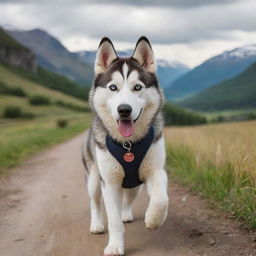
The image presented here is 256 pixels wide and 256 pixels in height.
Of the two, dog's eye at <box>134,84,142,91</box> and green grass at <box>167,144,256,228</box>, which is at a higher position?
dog's eye at <box>134,84,142,91</box>

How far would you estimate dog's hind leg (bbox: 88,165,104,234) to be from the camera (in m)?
6.11

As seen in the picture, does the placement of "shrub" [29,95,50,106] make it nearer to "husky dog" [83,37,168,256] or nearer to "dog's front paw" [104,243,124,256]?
"husky dog" [83,37,168,256]

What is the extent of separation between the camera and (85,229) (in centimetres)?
637

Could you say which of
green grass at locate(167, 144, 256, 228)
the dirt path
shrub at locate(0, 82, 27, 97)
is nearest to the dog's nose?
the dirt path

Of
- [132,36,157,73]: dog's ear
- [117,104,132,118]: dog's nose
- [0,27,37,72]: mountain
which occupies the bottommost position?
[117,104,132,118]: dog's nose

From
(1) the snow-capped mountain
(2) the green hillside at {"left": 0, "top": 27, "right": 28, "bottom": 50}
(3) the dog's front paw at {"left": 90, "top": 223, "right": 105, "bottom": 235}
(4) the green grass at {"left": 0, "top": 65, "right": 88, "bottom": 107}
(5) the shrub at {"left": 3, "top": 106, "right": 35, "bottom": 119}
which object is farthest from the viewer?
(2) the green hillside at {"left": 0, "top": 27, "right": 28, "bottom": 50}

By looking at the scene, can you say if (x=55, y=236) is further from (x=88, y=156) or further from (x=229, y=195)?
(x=229, y=195)

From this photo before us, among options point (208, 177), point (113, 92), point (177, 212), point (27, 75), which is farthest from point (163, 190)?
point (27, 75)

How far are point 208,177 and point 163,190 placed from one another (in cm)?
268

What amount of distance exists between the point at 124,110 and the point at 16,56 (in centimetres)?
18825

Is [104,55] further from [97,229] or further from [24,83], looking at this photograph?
[24,83]

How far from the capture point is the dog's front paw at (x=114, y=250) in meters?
5.09

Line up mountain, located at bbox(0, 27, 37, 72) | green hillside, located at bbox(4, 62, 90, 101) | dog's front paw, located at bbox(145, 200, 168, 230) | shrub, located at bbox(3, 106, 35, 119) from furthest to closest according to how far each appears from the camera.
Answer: mountain, located at bbox(0, 27, 37, 72), green hillside, located at bbox(4, 62, 90, 101), shrub, located at bbox(3, 106, 35, 119), dog's front paw, located at bbox(145, 200, 168, 230)

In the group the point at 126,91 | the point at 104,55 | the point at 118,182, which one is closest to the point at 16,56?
the point at 104,55
